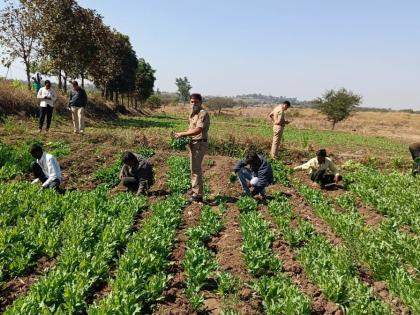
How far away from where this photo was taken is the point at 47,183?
335 inches

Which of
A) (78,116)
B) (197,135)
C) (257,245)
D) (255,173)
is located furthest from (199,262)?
(78,116)

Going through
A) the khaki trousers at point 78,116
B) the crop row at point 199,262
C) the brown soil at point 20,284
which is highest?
the khaki trousers at point 78,116

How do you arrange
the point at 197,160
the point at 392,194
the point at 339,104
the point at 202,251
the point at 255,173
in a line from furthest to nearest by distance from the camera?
the point at 339,104 → the point at 392,194 → the point at 255,173 → the point at 197,160 → the point at 202,251

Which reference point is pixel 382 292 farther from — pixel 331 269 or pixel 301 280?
pixel 301 280

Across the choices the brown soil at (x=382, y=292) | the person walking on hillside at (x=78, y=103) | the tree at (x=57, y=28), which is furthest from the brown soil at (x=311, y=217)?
the tree at (x=57, y=28)

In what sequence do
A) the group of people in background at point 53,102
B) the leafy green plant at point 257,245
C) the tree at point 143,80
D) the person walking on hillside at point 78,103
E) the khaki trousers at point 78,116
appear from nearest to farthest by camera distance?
1. the leafy green plant at point 257,245
2. the group of people in background at point 53,102
3. the person walking on hillside at point 78,103
4. the khaki trousers at point 78,116
5. the tree at point 143,80

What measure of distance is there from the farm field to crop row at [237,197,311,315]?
0.05 ft

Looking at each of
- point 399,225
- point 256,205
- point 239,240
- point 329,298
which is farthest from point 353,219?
point 329,298

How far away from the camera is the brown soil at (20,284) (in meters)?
4.61

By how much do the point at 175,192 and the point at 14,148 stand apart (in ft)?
17.2

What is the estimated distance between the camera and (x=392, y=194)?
33.1ft

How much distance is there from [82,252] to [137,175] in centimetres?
388

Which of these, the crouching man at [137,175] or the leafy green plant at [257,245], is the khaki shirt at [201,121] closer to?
the crouching man at [137,175]

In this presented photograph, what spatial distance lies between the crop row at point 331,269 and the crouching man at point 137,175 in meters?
3.16
